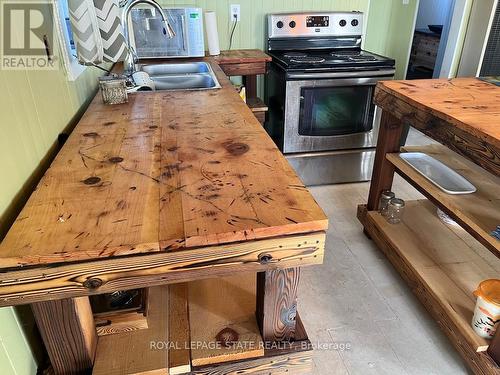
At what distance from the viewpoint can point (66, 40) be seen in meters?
1.46

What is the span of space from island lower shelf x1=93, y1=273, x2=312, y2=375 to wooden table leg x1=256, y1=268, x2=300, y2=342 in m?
0.03

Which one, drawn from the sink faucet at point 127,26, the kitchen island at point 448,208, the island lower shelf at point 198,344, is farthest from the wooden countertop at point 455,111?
the sink faucet at point 127,26

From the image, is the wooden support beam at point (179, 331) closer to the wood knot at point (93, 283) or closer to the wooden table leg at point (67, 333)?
the wooden table leg at point (67, 333)

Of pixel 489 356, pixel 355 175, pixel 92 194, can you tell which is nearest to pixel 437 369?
pixel 489 356

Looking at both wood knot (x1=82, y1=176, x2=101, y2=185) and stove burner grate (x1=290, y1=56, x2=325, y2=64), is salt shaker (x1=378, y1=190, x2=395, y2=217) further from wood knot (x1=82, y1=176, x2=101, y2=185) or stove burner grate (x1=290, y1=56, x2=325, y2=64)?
wood knot (x1=82, y1=176, x2=101, y2=185)

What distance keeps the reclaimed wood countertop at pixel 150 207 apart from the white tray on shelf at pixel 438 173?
1092 millimetres

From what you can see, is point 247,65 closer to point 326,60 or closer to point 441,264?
point 326,60

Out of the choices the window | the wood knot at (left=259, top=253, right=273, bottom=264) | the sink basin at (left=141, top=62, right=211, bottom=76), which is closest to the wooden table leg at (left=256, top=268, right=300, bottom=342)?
the wood knot at (left=259, top=253, right=273, bottom=264)

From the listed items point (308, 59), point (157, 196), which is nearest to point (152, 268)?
point (157, 196)

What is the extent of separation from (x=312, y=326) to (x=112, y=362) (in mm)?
923

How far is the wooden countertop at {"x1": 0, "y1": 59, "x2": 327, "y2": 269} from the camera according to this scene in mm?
704

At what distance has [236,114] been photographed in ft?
4.51

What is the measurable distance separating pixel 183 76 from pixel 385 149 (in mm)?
1210

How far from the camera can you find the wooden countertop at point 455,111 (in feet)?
4.13
